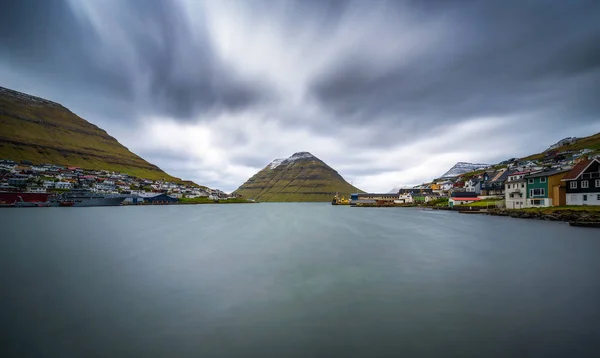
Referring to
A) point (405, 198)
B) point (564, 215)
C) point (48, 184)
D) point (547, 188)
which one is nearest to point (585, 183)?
point (547, 188)

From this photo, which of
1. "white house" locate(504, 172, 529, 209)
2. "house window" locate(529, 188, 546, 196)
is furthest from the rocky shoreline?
"white house" locate(504, 172, 529, 209)

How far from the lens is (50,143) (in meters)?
154

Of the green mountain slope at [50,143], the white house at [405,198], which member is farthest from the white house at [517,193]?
the green mountain slope at [50,143]

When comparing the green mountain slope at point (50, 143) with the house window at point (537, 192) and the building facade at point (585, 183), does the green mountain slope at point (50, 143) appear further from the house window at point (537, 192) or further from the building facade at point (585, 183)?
the building facade at point (585, 183)

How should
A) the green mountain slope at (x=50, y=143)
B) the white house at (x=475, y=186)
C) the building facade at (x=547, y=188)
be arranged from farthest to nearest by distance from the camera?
the green mountain slope at (x=50, y=143) → the white house at (x=475, y=186) → the building facade at (x=547, y=188)

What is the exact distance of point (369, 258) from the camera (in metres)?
14.6

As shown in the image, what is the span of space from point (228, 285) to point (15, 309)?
19.7 ft

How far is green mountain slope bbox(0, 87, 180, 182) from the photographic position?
133500mm

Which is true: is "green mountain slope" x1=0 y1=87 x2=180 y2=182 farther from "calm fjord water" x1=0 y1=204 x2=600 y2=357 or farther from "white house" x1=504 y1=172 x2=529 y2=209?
"white house" x1=504 y1=172 x2=529 y2=209

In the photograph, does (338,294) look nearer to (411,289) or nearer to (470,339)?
(411,289)

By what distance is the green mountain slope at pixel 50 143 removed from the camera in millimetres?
133500

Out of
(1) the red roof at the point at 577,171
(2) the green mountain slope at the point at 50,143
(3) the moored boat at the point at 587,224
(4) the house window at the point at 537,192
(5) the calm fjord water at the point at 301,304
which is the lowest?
(5) the calm fjord water at the point at 301,304

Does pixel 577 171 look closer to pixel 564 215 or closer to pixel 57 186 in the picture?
pixel 564 215

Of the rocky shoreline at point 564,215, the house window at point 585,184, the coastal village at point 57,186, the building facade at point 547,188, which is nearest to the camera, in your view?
the rocky shoreline at point 564,215
